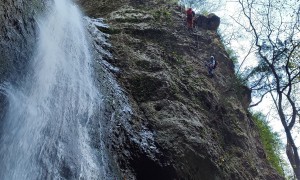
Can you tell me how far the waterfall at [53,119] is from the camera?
4.68 meters

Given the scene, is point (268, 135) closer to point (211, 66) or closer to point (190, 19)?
point (211, 66)

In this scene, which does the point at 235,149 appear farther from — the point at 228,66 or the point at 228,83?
the point at 228,66

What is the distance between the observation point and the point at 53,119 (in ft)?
18.7

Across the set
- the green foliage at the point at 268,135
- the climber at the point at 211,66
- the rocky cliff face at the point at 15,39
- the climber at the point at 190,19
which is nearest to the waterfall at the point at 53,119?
the rocky cliff face at the point at 15,39

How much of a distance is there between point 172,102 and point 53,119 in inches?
161

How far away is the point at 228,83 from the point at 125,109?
674cm

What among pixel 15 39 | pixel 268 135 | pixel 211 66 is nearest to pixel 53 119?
pixel 15 39

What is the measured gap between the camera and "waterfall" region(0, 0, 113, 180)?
468cm

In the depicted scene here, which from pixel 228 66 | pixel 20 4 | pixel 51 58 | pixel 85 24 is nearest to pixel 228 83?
pixel 228 66

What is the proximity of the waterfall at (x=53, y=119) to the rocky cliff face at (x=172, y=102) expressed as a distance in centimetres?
72

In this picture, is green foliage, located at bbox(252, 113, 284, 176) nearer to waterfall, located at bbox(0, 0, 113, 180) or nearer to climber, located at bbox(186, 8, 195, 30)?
climber, located at bbox(186, 8, 195, 30)

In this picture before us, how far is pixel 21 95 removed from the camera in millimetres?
5289

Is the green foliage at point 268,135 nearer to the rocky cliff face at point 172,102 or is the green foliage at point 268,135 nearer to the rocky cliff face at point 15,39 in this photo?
the rocky cliff face at point 172,102

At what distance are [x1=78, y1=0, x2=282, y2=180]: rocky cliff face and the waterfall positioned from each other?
2.37ft
